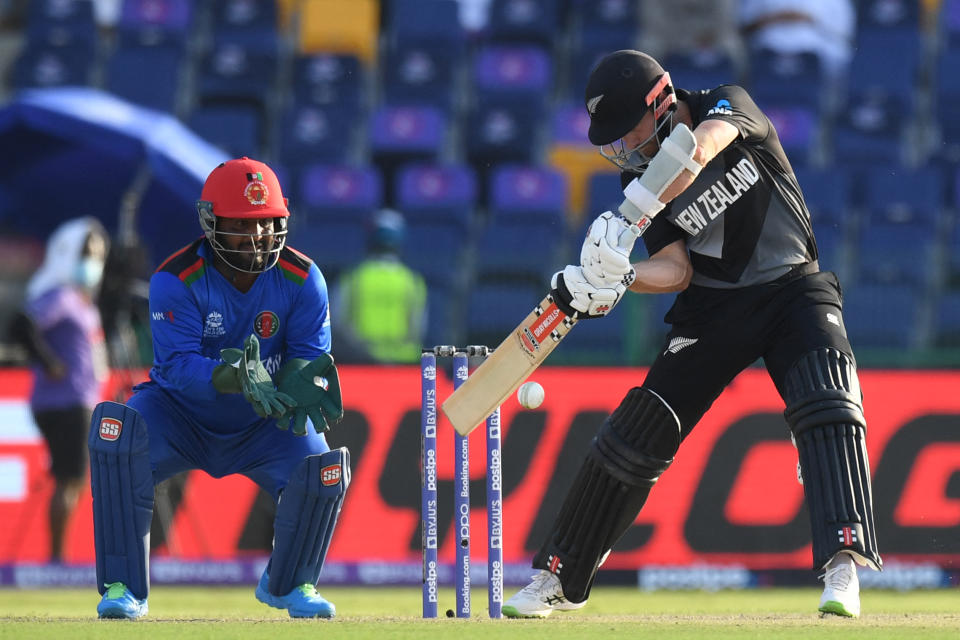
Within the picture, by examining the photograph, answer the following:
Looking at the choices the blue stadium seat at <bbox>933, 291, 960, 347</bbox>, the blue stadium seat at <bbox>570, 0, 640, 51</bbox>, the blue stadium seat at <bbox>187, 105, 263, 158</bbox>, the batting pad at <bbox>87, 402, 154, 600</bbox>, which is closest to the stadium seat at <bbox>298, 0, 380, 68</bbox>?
the blue stadium seat at <bbox>187, 105, 263, 158</bbox>

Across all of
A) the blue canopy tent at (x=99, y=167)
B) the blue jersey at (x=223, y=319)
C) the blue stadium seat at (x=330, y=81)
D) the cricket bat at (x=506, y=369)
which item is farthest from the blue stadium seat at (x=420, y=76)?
the cricket bat at (x=506, y=369)

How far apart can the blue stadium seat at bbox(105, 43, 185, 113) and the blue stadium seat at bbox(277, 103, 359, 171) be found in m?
1.10

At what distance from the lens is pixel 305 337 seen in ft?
18.8

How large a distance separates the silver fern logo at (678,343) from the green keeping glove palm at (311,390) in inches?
46.7

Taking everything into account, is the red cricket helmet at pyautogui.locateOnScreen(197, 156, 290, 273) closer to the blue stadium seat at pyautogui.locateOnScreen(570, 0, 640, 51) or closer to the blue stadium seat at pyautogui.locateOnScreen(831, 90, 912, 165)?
the blue stadium seat at pyautogui.locateOnScreen(831, 90, 912, 165)

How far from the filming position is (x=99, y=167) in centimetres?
1229

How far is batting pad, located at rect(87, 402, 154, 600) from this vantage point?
545cm

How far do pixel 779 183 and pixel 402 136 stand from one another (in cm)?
855

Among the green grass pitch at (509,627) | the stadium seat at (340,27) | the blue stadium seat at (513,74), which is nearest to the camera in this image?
the green grass pitch at (509,627)

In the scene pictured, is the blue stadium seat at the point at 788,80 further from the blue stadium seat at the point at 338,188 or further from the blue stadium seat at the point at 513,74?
the blue stadium seat at the point at 338,188

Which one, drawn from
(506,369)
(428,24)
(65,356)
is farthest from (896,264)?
(506,369)

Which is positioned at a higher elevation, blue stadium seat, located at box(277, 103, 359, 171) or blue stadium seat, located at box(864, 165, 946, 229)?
blue stadium seat, located at box(277, 103, 359, 171)

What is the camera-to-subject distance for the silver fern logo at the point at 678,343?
5.58m

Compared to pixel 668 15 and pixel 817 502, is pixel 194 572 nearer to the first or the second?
pixel 817 502
